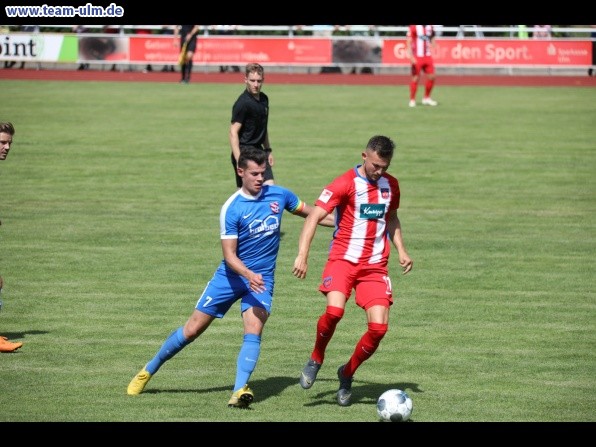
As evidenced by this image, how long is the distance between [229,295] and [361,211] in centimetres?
137

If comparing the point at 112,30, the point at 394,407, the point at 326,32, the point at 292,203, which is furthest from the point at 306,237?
the point at 112,30

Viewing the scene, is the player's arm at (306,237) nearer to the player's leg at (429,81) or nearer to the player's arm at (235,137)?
the player's arm at (235,137)

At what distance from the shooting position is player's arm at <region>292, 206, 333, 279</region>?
8.88 metres

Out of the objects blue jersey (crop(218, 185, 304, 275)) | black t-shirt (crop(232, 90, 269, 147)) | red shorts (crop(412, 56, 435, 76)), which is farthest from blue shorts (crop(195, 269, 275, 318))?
red shorts (crop(412, 56, 435, 76))

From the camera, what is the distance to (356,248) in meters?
9.30

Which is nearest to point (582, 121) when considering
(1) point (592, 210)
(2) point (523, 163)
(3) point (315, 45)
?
(2) point (523, 163)

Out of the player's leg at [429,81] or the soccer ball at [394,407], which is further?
the player's leg at [429,81]

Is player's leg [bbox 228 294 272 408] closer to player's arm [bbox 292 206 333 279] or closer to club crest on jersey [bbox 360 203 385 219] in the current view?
player's arm [bbox 292 206 333 279]

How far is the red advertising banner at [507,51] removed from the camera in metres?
40.6

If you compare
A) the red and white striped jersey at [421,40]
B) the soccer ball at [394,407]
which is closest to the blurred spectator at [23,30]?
the red and white striped jersey at [421,40]

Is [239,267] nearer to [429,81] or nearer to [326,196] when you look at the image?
[326,196]

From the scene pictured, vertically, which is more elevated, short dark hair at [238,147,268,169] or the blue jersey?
short dark hair at [238,147,268,169]

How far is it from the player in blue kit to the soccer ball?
3.71ft

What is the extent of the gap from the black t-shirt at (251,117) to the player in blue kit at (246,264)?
568cm
